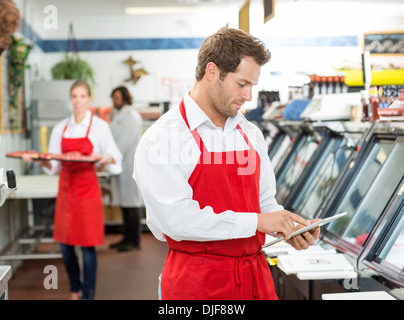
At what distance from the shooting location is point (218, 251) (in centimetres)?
206

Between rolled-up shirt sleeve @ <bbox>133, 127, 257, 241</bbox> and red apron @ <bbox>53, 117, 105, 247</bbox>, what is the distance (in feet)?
9.21

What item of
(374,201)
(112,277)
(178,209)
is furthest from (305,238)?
(112,277)

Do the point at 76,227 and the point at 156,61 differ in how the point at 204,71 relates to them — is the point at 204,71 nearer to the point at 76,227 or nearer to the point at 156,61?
the point at 76,227

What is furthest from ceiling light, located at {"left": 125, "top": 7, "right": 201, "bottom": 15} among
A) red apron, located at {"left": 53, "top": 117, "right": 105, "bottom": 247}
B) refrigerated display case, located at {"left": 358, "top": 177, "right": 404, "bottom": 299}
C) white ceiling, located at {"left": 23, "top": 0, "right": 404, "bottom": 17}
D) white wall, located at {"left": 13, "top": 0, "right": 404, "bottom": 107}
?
refrigerated display case, located at {"left": 358, "top": 177, "right": 404, "bottom": 299}

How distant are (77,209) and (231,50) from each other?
303 centimetres

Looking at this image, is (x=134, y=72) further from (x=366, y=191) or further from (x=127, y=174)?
(x=366, y=191)

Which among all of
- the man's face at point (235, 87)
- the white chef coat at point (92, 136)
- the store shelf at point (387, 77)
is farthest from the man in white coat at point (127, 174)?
the man's face at point (235, 87)

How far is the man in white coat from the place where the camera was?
24.3 feet

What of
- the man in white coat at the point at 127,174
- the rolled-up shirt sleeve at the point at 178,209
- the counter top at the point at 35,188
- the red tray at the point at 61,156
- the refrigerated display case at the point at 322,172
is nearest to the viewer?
the rolled-up shirt sleeve at the point at 178,209

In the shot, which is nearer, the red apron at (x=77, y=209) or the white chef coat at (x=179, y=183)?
the white chef coat at (x=179, y=183)

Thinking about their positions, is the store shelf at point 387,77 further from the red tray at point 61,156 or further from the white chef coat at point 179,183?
the white chef coat at point 179,183

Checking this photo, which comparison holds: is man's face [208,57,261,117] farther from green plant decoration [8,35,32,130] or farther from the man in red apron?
green plant decoration [8,35,32,130]

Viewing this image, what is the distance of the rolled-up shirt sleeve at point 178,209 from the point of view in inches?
75.3

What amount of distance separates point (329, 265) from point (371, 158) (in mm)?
891
